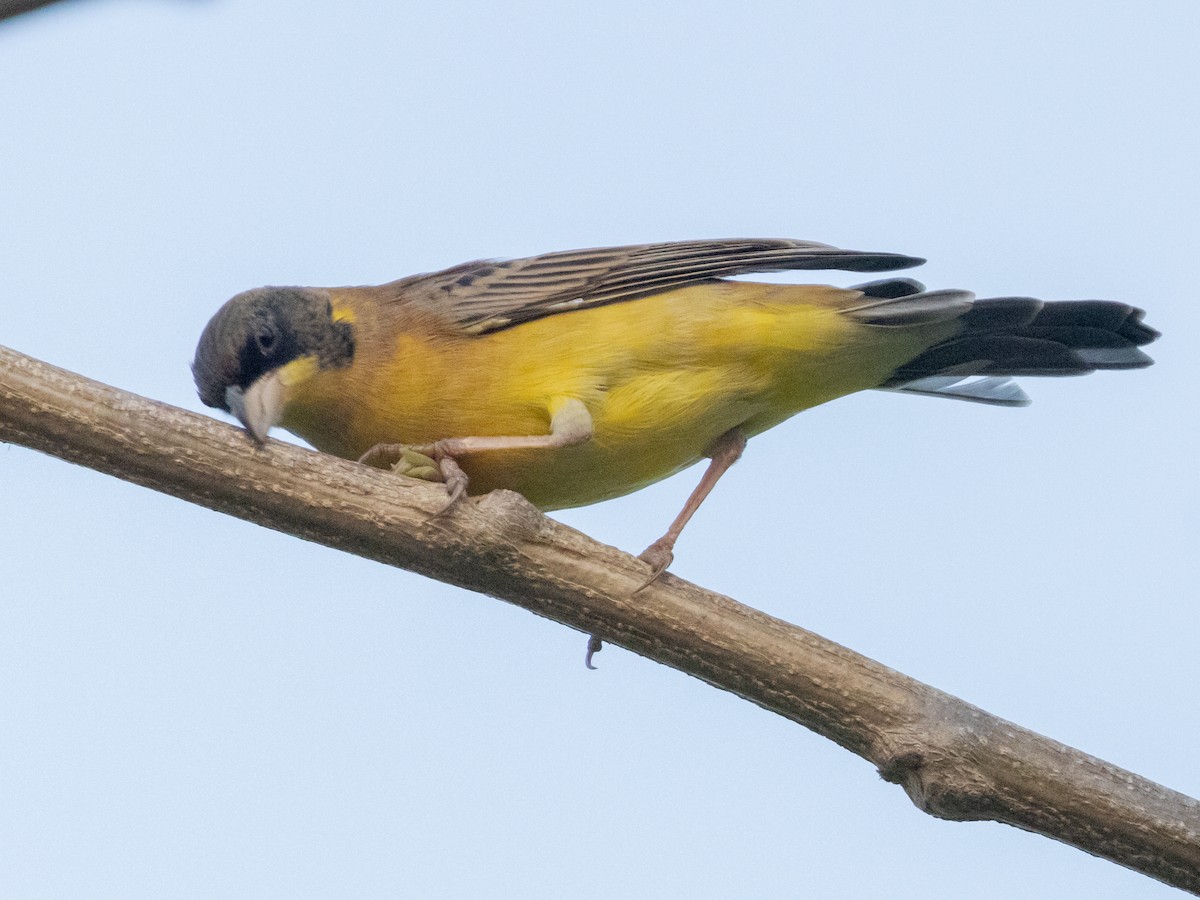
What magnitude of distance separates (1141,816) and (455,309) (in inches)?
142

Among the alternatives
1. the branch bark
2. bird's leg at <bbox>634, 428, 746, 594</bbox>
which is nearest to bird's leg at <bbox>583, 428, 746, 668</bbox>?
bird's leg at <bbox>634, 428, 746, 594</bbox>

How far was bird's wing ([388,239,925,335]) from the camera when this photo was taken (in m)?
6.07

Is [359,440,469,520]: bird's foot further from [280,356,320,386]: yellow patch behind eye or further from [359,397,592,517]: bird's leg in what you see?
[280,356,320,386]: yellow patch behind eye

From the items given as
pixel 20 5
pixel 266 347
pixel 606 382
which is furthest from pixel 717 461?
pixel 20 5

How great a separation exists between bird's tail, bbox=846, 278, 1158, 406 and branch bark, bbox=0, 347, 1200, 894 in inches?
86.4

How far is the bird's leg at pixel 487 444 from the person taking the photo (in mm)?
5414

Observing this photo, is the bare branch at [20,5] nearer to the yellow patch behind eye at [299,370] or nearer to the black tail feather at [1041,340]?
the yellow patch behind eye at [299,370]

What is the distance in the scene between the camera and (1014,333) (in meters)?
6.29

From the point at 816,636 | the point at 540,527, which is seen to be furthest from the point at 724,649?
the point at 540,527

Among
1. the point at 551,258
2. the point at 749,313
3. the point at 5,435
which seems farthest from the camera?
the point at 551,258

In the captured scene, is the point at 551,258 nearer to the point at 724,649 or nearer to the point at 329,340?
the point at 329,340

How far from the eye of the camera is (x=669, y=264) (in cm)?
619

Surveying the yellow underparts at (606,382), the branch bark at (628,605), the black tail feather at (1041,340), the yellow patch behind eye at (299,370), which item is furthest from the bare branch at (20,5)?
the black tail feather at (1041,340)

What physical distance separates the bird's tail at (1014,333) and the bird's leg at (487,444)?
1.48 metres
